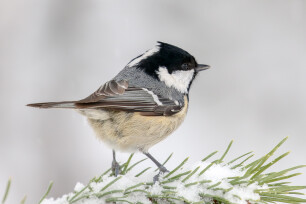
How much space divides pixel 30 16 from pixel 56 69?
0.58 metres

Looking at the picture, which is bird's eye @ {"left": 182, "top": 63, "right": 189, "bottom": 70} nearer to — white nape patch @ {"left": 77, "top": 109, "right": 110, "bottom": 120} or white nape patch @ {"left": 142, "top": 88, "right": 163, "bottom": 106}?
white nape patch @ {"left": 142, "top": 88, "right": 163, "bottom": 106}

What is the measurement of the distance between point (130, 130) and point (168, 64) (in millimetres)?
492

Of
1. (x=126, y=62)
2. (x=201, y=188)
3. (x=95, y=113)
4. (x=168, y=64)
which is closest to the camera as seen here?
(x=201, y=188)

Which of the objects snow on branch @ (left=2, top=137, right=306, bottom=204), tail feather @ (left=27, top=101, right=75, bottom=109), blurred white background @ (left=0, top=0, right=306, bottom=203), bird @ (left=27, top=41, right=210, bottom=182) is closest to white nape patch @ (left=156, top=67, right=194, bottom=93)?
bird @ (left=27, top=41, right=210, bottom=182)

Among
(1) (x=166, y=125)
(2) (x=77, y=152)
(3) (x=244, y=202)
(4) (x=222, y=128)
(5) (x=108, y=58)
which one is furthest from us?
(5) (x=108, y=58)

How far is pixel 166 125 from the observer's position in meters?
1.89

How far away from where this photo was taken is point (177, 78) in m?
2.15

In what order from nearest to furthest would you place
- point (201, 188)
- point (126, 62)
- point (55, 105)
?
1. point (201, 188)
2. point (55, 105)
3. point (126, 62)

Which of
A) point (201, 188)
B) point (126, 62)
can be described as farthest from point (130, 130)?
point (126, 62)

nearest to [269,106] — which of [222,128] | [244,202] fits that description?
[222,128]

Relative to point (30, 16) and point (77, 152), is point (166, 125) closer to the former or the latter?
point (77, 152)

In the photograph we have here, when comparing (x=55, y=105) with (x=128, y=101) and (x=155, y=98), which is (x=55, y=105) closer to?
(x=128, y=101)

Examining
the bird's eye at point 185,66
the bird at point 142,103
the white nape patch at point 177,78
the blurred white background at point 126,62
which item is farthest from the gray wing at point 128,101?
the blurred white background at point 126,62

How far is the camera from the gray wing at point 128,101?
5.62 ft
